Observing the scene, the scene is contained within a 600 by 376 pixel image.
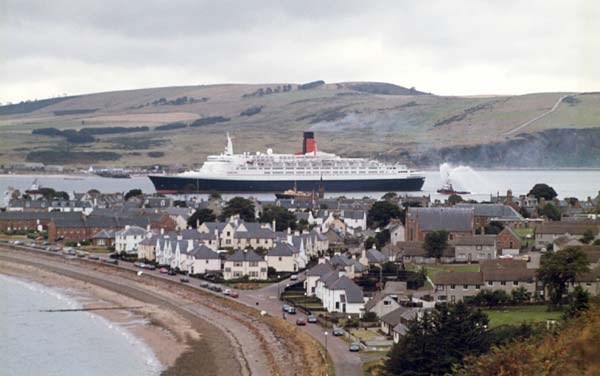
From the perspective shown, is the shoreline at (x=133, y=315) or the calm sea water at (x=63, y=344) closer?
the calm sea water at (x=63, y=344)

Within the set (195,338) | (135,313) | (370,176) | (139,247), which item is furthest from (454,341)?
(370,176)

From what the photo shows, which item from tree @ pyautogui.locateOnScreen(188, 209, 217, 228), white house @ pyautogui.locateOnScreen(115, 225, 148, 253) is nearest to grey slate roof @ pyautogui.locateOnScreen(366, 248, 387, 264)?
white house @ pyautogui.locateOnScreen(115, 225, 148, 253)

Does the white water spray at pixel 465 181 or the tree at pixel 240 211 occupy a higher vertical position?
the white water spray at pixel 465 181

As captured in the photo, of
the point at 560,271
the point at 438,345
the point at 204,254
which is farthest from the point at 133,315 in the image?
the point at 438,345

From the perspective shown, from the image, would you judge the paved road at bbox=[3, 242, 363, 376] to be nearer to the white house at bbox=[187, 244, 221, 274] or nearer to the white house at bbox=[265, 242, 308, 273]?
the white house at bbox=[187, 244, 221, 274]

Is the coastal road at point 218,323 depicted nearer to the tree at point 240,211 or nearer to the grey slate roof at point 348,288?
the grey slate roof at point 348,288

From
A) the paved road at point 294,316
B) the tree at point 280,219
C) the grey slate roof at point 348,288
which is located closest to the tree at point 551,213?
the tree at point 280,219
